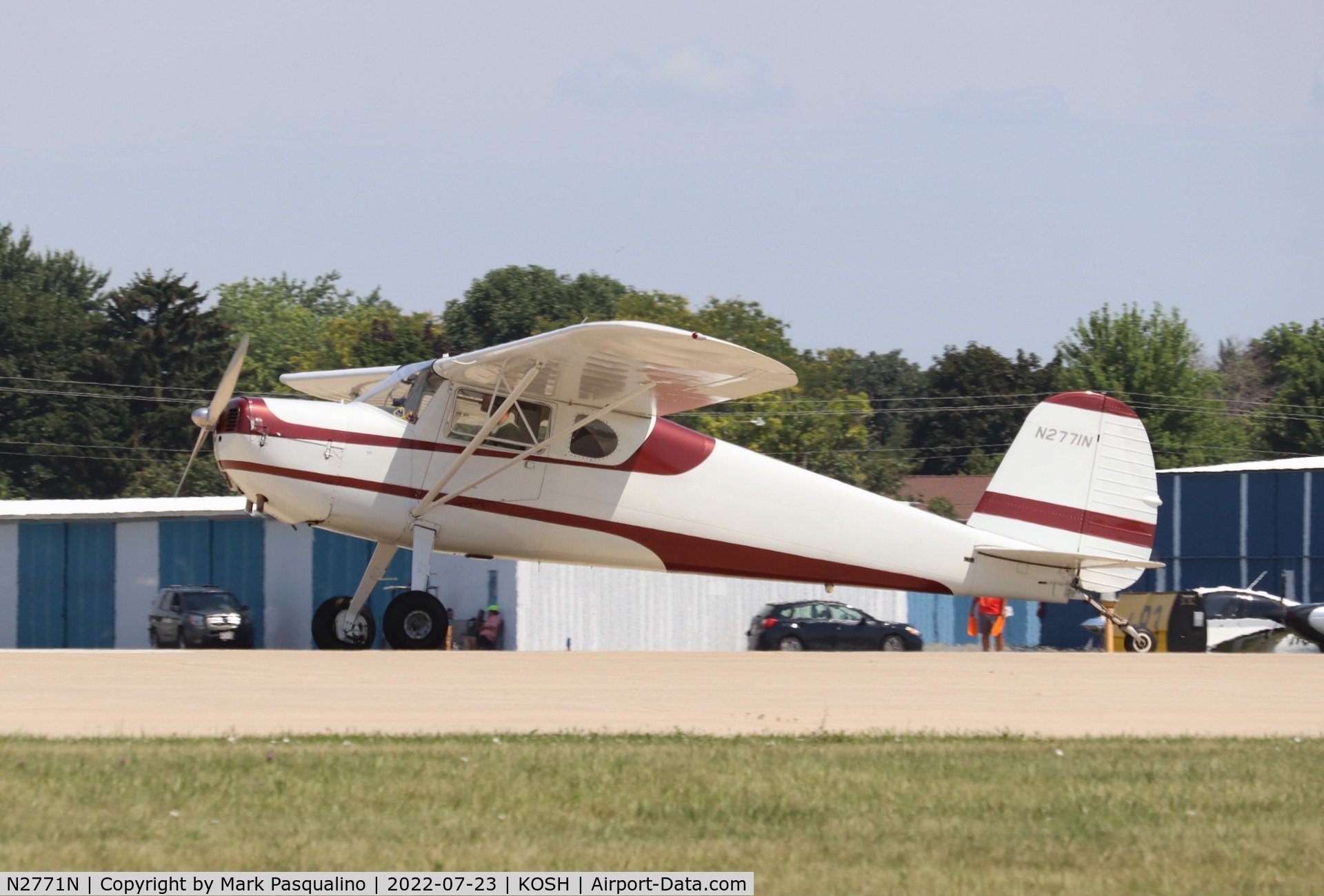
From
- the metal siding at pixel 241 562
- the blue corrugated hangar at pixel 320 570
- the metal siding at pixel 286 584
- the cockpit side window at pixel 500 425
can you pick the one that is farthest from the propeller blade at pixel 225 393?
the metal siding at pixel 241 562

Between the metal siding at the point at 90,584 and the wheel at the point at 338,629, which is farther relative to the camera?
the metal siding at the point at 90,584

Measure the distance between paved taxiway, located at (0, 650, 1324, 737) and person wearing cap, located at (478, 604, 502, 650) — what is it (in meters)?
15.0

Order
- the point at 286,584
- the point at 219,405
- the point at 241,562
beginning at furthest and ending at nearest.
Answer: the point at 241,562
the point at 286,584
the point at 219,405

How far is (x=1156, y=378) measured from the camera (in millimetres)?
84000

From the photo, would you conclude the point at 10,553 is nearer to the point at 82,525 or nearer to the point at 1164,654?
the point at 82,525

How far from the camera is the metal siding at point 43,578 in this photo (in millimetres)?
35281

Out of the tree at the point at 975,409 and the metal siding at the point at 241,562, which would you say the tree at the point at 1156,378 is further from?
the metal siding at the point at 241,562

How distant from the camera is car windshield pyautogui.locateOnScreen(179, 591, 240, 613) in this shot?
30828 mm

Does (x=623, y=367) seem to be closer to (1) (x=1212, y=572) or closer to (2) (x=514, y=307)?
(1) (x=1212, y=572)

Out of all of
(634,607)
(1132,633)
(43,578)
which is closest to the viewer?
(1132,633)

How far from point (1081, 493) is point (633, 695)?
875 centimetres

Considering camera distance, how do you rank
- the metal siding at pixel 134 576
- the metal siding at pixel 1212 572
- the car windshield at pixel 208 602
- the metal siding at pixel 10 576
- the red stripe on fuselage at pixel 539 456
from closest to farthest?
the red stripe on fuselage at pixel 539 456 → the car windshield at pixel 208 602 → the metal siding at pixel 134 576 → the metal siding at pixel 10 576 → the metal siding at pixel 1212 572

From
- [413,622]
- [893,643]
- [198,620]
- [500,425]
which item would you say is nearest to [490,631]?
[198,620]

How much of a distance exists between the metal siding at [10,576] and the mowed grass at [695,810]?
2981 centimetres
